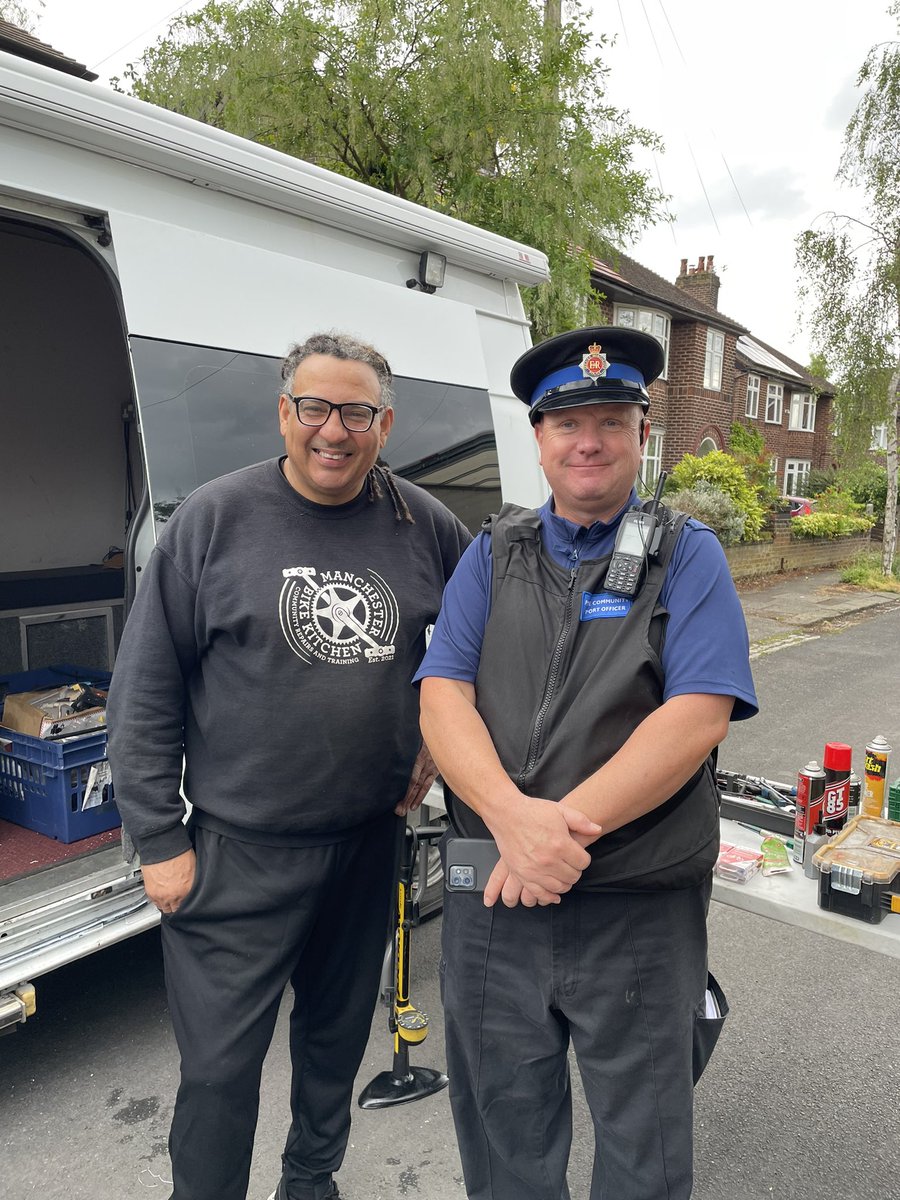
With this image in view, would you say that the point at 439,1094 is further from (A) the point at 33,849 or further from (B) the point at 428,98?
(B) the point at 428,98

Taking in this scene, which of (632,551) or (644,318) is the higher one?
(644,318)

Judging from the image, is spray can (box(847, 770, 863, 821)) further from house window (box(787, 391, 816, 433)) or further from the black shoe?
house window (box(787, 391, 816, 433))

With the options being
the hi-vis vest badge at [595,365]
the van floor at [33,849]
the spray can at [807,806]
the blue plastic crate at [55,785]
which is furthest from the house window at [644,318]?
the hi-vis vest badge at [595,365]

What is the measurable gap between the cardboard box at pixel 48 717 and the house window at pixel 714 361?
2315 centimetres

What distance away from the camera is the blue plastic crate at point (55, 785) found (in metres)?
3.30

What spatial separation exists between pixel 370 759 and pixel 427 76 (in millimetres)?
9230

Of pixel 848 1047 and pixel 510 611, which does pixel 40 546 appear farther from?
pixel 848 1047

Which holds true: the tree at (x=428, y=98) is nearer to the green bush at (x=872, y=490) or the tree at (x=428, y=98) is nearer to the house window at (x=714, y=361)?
the house window at (x=714, y=361)

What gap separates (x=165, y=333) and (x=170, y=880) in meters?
1.56

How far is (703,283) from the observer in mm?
26859

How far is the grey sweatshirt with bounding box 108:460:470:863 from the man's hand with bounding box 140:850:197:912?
0.9 inches

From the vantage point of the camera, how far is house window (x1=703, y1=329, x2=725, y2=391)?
24.5 metres

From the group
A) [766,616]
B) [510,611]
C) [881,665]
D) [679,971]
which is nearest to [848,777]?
[679,971]

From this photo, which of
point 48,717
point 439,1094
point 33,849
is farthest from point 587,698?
point 33,849
